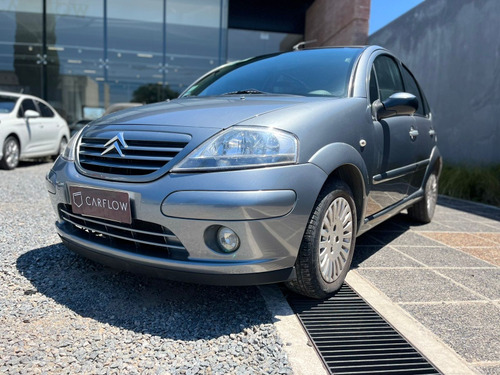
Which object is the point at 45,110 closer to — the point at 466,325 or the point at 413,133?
the point at 413,133

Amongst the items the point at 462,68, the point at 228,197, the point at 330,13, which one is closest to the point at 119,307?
the point at 228,197

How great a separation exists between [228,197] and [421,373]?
115 centimetres

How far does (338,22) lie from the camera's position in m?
12.4

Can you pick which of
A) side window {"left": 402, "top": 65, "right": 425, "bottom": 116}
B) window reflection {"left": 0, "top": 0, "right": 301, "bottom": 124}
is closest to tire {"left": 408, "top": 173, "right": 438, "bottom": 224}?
side window {"left": 402, "top": 65, "right": 425, "bottom": 116}

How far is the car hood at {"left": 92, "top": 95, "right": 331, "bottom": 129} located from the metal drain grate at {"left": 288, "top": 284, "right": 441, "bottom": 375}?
1.14 meters

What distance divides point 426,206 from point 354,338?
2.83 m

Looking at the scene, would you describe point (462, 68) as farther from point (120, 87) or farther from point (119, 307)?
point (120, 87)

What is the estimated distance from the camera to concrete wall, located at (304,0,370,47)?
37.4 ft

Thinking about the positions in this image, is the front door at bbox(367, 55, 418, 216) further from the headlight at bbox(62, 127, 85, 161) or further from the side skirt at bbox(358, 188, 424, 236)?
the headlight at bbox(62, 127, 85, 161)

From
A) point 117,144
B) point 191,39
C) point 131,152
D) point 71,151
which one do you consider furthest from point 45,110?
point 131,152

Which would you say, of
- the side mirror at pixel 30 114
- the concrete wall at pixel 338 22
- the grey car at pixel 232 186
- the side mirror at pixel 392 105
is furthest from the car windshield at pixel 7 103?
the concrete wall at pixel 338 22

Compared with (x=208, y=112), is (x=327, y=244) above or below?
below

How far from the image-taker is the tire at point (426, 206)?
4.49 m

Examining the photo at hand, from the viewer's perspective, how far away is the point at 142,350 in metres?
1.88
